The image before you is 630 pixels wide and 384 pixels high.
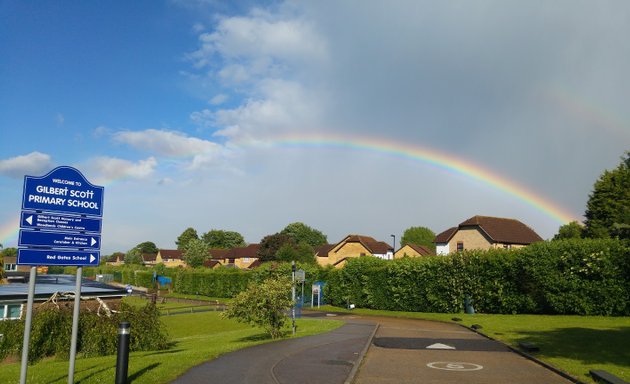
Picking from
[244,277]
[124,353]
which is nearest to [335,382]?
[124,353]

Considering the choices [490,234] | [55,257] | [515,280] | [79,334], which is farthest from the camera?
[490,234]

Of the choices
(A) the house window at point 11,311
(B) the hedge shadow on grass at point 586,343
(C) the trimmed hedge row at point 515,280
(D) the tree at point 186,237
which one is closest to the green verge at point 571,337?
(B) the hedge shadow on grass at point 586,343

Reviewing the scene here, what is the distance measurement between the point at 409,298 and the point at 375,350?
72.0ft

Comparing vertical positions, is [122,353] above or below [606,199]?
below

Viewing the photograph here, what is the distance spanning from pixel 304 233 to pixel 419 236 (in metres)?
38.4

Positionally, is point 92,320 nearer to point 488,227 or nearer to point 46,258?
point 46,258

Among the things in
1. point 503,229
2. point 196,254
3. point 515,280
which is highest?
point 503,229

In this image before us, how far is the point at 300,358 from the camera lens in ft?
48.1

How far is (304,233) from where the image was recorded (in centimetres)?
16162

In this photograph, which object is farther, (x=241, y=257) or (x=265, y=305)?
(x=241, y=257)

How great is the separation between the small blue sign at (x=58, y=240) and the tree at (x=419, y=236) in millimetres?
144587

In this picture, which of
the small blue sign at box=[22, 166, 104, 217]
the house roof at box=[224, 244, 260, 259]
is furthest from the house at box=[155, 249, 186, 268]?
the small blue sign at box=[22, 166, 104, 217]

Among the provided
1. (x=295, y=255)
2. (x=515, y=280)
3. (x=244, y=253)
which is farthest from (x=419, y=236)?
(x=515, y=280)

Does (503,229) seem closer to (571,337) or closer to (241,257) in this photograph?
(571,337)
